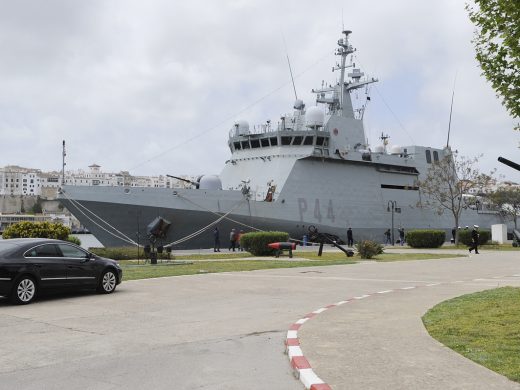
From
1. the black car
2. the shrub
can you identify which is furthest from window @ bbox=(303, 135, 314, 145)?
the black car

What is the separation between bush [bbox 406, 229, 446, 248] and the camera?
33781 mm

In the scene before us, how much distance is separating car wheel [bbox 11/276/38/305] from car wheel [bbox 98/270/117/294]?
5.45 ft

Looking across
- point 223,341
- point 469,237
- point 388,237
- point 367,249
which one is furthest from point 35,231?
point 469,237

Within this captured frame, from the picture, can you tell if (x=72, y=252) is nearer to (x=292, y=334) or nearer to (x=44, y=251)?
(x=44, y=251)

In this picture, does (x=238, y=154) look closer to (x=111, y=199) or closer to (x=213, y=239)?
(x=213, y=239)

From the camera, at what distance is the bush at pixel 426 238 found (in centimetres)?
3378

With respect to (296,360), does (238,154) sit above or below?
above

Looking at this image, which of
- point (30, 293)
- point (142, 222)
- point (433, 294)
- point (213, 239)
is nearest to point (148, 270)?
point (30, 293)

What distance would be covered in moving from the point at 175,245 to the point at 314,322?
74.7 ft

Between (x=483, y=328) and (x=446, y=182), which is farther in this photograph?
(x=446, y=182)

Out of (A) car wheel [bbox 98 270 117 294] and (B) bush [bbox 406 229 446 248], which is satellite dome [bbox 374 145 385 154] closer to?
(B) bush [bbox 406 229 446 248]

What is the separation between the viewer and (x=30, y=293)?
10180 mm

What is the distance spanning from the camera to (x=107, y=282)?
11.8m

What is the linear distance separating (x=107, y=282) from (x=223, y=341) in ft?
19.1
